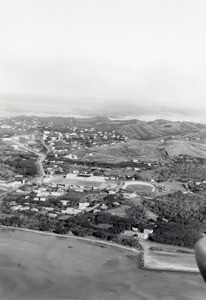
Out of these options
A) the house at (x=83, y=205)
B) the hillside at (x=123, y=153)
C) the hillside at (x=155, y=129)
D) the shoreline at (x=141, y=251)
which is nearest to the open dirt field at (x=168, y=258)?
the shoreline at (x=141, y=251)

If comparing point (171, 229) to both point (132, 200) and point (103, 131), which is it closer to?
point (132, 200)

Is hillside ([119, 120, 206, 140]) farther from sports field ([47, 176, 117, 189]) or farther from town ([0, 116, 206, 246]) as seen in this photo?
sports field ([47, 176, 117, 189])

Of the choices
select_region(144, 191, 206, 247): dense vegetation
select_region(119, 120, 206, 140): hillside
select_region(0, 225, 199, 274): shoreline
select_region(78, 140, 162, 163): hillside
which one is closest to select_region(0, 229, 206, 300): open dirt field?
select_region(0, 225, 199, 274): shoreline

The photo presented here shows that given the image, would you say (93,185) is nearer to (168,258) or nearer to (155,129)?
(168,258)

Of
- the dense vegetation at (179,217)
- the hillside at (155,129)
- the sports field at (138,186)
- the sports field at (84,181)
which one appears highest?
the hillside at (155,129)

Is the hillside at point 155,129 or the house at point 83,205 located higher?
the hillside at point 155,129

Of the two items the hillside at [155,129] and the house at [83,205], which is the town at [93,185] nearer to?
the house at [83,205]

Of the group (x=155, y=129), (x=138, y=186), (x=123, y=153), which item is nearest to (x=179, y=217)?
(x=138, y=186)

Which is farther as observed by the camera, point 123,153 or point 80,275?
point 123,153

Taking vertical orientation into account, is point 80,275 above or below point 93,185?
above
